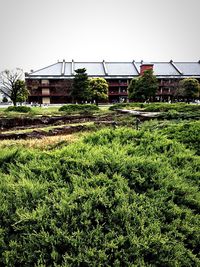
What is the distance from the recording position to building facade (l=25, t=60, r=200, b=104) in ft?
179

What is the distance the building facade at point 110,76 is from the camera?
179 ft

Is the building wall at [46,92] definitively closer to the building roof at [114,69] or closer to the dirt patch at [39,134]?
the building roof at [114,69]

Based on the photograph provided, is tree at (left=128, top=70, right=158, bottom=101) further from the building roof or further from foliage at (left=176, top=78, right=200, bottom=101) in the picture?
the building roof

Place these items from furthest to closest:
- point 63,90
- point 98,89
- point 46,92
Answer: point 46,92, point 63,90, point 98,89

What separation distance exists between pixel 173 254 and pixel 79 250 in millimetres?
998

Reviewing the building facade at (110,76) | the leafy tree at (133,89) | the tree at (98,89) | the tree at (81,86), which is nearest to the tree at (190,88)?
the building facade at (110,76)

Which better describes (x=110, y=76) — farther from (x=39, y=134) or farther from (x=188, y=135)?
(x=188, y=135)

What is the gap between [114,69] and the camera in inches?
2430

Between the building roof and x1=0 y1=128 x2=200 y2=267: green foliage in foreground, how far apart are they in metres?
52.4

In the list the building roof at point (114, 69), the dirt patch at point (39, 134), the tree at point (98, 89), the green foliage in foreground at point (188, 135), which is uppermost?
the building roof at point (114, 69)

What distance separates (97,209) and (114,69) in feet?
199

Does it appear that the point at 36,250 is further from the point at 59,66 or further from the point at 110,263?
the point at 59,66

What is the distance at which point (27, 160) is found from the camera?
13.2ft

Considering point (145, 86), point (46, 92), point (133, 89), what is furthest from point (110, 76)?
point (145, 86)
